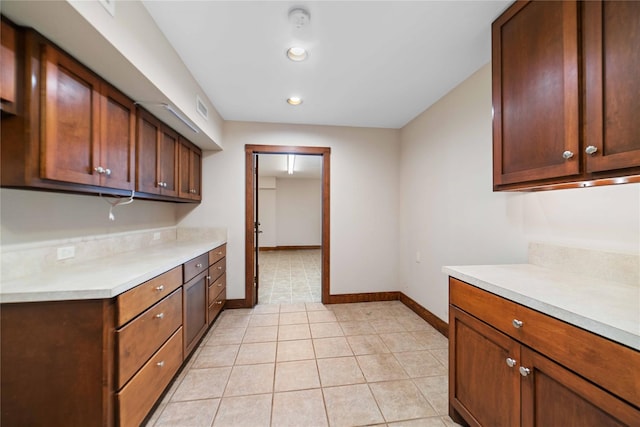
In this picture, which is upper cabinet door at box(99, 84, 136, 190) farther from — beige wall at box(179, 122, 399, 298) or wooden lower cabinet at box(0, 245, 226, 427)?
beige wall at box(179, 122, 399, 298)

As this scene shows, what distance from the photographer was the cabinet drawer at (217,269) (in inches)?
103

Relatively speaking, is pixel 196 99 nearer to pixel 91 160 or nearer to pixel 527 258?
pixel 91 160

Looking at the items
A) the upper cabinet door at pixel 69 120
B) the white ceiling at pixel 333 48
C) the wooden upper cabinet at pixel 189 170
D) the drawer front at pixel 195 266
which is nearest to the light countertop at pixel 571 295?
the white ceiling at pixel 333 48

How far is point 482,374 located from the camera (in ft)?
4.11

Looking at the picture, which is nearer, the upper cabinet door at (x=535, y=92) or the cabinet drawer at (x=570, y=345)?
the cabinet drawer at (x=570, y=345)

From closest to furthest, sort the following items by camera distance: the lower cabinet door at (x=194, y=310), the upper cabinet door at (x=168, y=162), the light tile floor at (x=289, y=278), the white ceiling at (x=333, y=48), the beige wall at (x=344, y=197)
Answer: the white ceiling at (x=333, y=48) < the lower cabinet door at (x=194, y=310) < the upper cabinet door at (x=168, y=162) < the beige wall at (x=344, y=197) < the light tile floor at (x=289, y=278)

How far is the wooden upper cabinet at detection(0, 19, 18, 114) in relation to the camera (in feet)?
3.27

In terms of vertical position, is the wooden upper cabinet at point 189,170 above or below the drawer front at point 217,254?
above

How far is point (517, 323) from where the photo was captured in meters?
1.04

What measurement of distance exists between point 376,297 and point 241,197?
7.55ft

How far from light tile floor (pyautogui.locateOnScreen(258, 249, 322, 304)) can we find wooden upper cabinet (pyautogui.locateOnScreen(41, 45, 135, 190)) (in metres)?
2.51

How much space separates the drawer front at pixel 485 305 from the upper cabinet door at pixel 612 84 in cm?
68

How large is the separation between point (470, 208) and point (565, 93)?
1.19 meters

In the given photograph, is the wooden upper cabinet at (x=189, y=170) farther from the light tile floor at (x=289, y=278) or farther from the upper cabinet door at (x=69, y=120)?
the light tile floor at (x=289, y=278)
